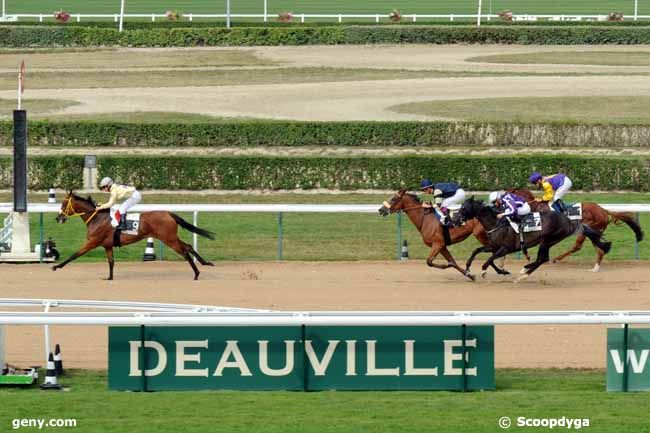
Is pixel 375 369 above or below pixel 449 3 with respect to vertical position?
below

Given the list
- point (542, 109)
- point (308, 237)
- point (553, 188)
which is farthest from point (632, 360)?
point (542, 109)

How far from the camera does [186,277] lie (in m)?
17.3

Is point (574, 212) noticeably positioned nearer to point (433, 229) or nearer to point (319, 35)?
point (433, 229)

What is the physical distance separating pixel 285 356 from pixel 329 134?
18.1m

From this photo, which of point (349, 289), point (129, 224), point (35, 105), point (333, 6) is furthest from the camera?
point (333, 6)

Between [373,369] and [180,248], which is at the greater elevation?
[373,369]

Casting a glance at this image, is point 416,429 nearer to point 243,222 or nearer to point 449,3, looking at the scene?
point 243,222

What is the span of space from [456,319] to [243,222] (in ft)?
39.1

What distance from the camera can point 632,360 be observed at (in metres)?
10.3

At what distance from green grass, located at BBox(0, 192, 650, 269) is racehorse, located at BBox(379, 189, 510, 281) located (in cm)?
190

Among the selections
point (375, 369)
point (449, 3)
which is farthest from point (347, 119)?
point (449, 3)

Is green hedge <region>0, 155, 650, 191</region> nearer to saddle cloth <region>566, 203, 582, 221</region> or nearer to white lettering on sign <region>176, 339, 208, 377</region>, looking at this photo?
saddle cloth <region>566, 203, 582, 221</region>

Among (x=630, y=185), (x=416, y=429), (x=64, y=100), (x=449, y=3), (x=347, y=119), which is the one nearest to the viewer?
(x=416, y=429)

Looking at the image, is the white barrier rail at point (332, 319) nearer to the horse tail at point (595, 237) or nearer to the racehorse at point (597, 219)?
the horse tail at point (595, 237)
